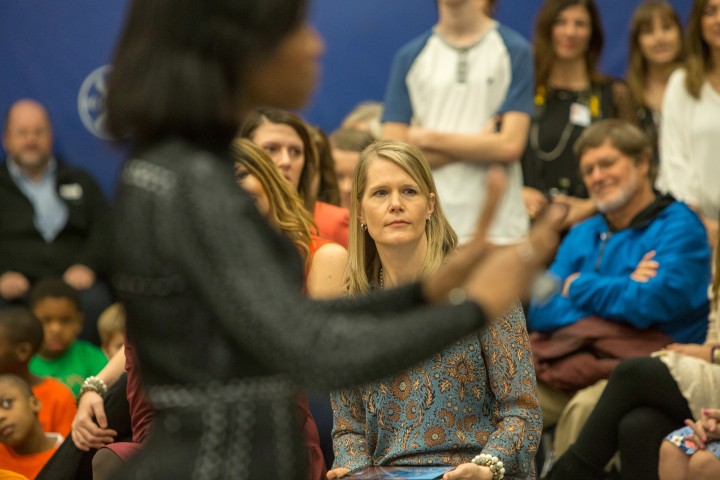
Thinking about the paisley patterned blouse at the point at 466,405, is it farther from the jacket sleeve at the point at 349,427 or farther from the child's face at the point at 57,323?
the child's face at the point at 57,323

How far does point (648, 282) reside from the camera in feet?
13.6

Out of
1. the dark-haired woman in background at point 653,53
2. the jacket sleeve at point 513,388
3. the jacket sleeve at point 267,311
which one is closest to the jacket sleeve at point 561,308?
the dark-haired woman in background at point 653,53

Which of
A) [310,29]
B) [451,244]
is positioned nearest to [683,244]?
[451,244]

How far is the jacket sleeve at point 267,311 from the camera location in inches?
52.2

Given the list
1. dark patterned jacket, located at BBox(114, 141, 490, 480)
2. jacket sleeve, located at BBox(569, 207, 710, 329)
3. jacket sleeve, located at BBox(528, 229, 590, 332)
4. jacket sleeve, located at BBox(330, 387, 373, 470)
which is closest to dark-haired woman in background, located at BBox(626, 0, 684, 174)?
jacket sleeve, located at BBox(528, 229, 590, 332)

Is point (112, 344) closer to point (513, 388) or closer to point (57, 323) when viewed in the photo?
point (57, 323)

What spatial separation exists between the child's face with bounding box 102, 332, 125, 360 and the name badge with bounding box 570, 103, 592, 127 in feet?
7.24

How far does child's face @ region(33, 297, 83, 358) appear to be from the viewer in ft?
17.4

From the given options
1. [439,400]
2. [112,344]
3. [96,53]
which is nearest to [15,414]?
[112,344]

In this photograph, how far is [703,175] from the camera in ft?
16.1

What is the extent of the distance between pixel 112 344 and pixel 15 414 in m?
1.04

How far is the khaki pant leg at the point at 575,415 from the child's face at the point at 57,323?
2317 mm

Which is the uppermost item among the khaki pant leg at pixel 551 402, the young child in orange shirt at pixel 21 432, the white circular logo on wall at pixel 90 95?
the white circular logo on wall at pixel 90 95

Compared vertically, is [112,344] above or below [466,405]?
below
